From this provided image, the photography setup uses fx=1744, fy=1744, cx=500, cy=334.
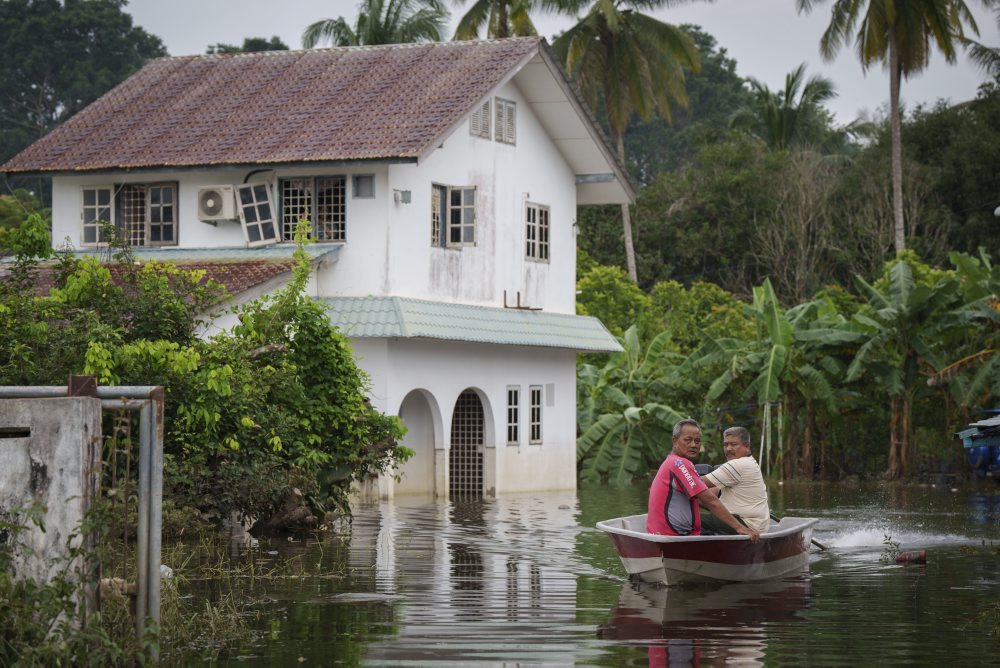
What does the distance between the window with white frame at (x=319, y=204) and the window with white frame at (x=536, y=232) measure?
4846 millimetres

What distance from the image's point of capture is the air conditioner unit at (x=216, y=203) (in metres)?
32.1

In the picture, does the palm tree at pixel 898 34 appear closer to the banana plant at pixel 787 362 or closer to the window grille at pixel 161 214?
the banana plant at pixel 787 362

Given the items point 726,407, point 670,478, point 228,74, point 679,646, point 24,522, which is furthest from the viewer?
point 726,407

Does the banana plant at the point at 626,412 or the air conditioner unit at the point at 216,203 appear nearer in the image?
the air conditioner unit at the point at 216,203

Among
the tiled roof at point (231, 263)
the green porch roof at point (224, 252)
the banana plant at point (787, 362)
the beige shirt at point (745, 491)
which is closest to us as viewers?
the beige shirt at point (745, 491)

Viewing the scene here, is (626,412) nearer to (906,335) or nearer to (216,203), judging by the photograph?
(906,335)

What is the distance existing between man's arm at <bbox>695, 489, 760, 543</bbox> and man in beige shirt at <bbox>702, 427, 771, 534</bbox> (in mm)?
479

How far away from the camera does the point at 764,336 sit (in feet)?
137

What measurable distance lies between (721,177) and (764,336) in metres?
16.4

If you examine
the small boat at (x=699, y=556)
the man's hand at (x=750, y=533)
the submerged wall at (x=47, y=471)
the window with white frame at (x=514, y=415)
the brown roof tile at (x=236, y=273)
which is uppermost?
the brown roof tile at (x=236, y=273)

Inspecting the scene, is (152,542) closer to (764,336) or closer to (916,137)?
(764,336)

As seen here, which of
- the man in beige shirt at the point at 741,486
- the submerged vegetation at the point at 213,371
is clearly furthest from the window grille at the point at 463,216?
the man in beige shirt at the point at 741,486

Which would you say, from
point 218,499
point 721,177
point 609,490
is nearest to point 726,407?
point 609,490

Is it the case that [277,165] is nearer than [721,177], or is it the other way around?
[277,165]
